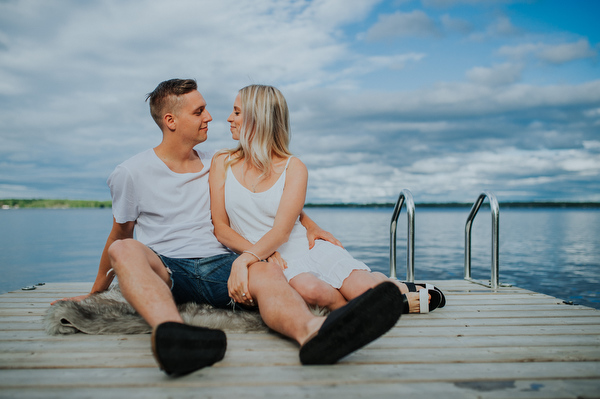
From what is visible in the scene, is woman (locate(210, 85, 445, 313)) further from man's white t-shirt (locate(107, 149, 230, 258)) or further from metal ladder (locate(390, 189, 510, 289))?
metal ladder (locate(390, 189, 510, 289))

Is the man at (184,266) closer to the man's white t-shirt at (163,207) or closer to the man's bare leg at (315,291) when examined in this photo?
the man's white t-shirt at (163,207)

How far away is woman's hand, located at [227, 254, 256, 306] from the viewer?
2.13 metres

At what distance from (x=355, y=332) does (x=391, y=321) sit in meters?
0.13

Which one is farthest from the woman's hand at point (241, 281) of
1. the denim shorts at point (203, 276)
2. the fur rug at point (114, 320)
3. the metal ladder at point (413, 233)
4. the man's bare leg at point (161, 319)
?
the metal ladder at point (413, 233)

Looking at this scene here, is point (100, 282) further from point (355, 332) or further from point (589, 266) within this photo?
point (589, 266)

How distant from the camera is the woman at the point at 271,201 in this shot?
238 cm

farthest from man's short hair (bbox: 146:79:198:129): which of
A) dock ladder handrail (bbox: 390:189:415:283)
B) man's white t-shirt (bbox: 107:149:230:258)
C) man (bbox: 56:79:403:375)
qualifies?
dock ladder handrail (bbox: 390:189:415:283)

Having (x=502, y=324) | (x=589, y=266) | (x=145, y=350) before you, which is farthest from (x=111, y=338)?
(x=589, y=266)

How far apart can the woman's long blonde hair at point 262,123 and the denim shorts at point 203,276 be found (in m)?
0.56

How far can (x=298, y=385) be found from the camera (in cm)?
150

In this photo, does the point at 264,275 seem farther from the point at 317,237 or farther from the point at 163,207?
the point at 163,207

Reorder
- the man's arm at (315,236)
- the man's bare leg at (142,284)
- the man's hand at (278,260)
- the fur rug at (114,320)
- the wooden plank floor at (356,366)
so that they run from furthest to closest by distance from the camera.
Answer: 1. the man's arm at (315,236)
2. the man's hand at (278,260)
3. the fur rug at (114,320)
4. the man's bare leg at (142,284)
5. the wooden plank floor at (356,366)

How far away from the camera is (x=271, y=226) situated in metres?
2.56

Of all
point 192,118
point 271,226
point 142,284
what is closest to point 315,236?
point 271,226
